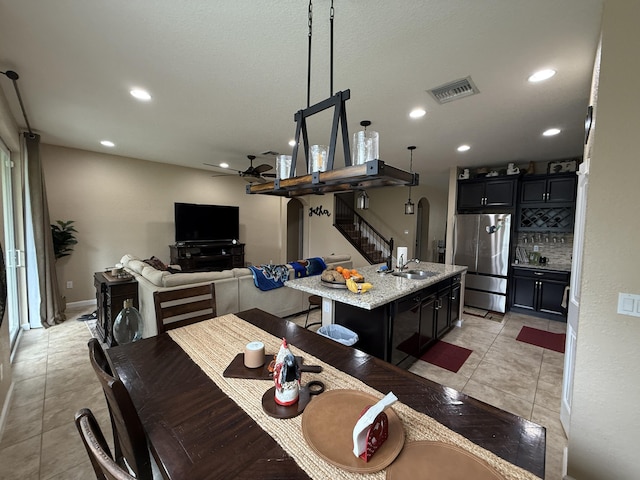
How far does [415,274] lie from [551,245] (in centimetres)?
330

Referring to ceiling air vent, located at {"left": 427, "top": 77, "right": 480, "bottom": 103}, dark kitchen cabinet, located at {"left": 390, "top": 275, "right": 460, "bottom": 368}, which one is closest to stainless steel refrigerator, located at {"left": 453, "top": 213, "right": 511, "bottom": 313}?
dark kitchen cabinet, located at {"left": 390, "top": 275, "right": 460, "bottom": 368}

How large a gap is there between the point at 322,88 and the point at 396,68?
2.20ft

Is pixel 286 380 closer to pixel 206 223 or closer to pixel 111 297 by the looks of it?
pixel 111 297

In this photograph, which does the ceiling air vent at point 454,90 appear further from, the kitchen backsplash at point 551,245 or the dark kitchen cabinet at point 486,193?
the kitchen backsplash at point 551,245

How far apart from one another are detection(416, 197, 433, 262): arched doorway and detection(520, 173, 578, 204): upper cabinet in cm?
407

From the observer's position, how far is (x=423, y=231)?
360 inches

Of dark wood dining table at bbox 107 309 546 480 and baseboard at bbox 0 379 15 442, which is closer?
dark wood dining table at bbox 107 309 546 480

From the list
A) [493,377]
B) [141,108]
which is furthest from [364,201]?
[141,108]

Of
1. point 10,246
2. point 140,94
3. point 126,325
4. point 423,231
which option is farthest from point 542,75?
point 423,231

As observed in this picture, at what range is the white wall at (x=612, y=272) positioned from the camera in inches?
52.0

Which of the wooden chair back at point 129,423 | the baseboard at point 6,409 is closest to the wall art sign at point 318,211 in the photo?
the baseboard at point 6,409

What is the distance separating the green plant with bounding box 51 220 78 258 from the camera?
173 inches

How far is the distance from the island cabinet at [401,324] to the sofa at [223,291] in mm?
1534

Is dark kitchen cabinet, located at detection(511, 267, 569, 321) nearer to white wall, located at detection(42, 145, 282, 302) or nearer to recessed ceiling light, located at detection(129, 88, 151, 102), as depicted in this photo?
recessed ceiling light, located at detection(129, 88, 151, 102)
